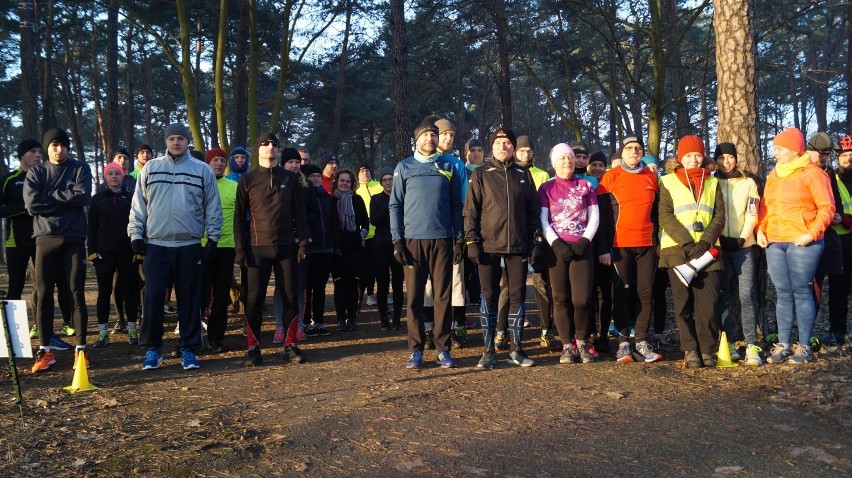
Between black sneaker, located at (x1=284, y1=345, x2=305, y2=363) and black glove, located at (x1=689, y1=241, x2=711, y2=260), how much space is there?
4039 millimetres

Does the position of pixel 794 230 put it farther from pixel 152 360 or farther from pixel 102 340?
pixel 102 340

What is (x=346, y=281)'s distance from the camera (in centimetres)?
903

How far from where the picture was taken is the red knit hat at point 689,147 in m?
6.47

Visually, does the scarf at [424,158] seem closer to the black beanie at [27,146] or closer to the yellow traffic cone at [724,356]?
the yellow traffic cone at [724,356]

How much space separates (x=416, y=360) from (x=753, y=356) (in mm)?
3284

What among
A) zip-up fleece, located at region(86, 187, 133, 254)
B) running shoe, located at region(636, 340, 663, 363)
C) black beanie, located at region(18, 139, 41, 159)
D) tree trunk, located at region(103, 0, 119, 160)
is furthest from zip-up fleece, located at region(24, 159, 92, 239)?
tree trunk, located at region(103, 0, 119, 160)

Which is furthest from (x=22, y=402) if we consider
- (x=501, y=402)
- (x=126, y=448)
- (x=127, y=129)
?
(x=127, y=129)

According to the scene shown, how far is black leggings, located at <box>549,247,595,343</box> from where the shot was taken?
262 inches

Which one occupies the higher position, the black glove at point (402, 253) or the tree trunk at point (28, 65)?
the tree trunk at point (28, 65)

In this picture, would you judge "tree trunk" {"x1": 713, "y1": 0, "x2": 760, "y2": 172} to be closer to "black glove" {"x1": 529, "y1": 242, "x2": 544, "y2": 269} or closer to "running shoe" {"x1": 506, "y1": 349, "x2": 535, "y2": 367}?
"black glove" {"x1": 529, "y1": 242, "x2": 544, "y2": 269}

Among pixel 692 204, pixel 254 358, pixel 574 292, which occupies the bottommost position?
pixel 254 358

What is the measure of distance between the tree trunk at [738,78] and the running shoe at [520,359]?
140 inches

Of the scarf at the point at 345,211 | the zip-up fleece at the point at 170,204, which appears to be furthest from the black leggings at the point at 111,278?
the scarf at the point at 345,211

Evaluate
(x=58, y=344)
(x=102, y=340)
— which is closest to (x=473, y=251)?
(x=102, y=340)
